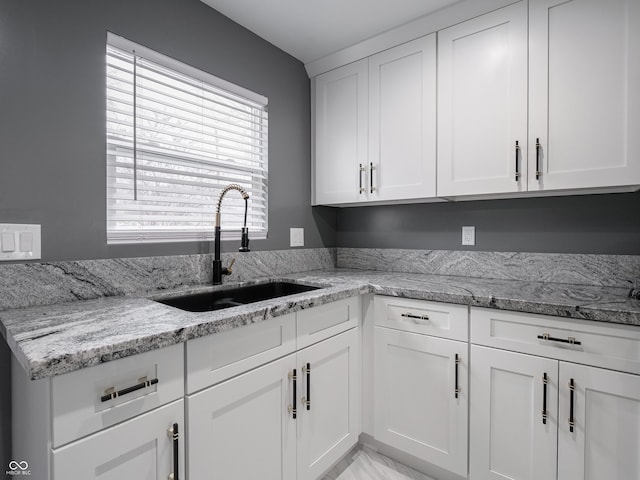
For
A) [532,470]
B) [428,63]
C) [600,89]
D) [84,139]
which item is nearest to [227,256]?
[84,139]

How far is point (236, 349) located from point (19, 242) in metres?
0.83

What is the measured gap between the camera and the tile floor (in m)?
1.63

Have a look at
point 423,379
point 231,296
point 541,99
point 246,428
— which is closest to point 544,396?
point 423,379

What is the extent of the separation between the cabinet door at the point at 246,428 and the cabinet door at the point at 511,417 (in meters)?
0.79

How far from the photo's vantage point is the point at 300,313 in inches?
53.9

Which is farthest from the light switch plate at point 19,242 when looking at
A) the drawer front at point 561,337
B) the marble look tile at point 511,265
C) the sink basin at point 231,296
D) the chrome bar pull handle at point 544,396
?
the chrome bar pull handle at point 544,396

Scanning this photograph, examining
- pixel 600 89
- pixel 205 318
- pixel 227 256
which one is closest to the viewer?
pixel 205 318

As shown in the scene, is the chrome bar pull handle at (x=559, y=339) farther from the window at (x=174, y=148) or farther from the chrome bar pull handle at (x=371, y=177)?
the window at (x=174, y=148)

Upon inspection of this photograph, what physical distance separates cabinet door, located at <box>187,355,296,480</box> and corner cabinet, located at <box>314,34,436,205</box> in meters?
1.19

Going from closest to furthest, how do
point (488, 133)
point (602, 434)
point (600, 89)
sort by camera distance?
point (602, 434) → point (600, 89) → point (488, 133)

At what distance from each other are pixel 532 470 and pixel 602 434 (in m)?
0.30

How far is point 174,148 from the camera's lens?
163cm

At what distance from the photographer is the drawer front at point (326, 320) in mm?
1390

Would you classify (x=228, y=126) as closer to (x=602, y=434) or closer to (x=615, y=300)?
(x=615, y=300)
